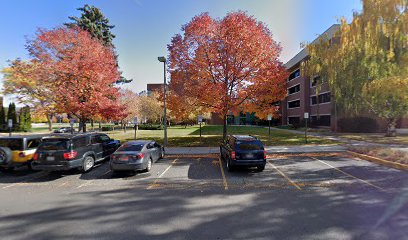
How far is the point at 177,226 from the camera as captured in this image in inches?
183

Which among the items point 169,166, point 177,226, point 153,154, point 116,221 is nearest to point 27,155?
point 153,154

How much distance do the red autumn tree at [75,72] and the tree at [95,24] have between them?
566 inches

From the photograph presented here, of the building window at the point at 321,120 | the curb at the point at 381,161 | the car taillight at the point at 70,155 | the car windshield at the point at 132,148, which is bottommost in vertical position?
the curb at the point at 381,161

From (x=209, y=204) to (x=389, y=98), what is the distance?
2001 centimetres

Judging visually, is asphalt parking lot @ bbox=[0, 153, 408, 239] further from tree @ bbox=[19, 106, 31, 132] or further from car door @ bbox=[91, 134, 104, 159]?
tree @ bbox=[19, 106, 31, 132]

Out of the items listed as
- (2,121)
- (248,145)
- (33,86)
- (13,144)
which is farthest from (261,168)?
(2,121)

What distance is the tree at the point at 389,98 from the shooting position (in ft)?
32.7

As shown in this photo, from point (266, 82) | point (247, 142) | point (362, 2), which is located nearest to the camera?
point (247, 142)

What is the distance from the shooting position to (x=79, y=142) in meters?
9.64

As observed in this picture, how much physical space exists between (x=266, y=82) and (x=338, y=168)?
7.93 m

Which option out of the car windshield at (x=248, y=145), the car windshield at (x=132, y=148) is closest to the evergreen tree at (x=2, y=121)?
the car windshield at (x=132, y=148)

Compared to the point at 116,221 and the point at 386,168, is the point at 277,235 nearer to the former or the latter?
the point at 116,221

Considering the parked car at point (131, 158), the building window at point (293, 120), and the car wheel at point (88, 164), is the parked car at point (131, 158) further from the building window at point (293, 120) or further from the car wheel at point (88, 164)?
the building window at point (293, 120)

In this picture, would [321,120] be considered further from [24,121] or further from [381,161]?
[24,121]
